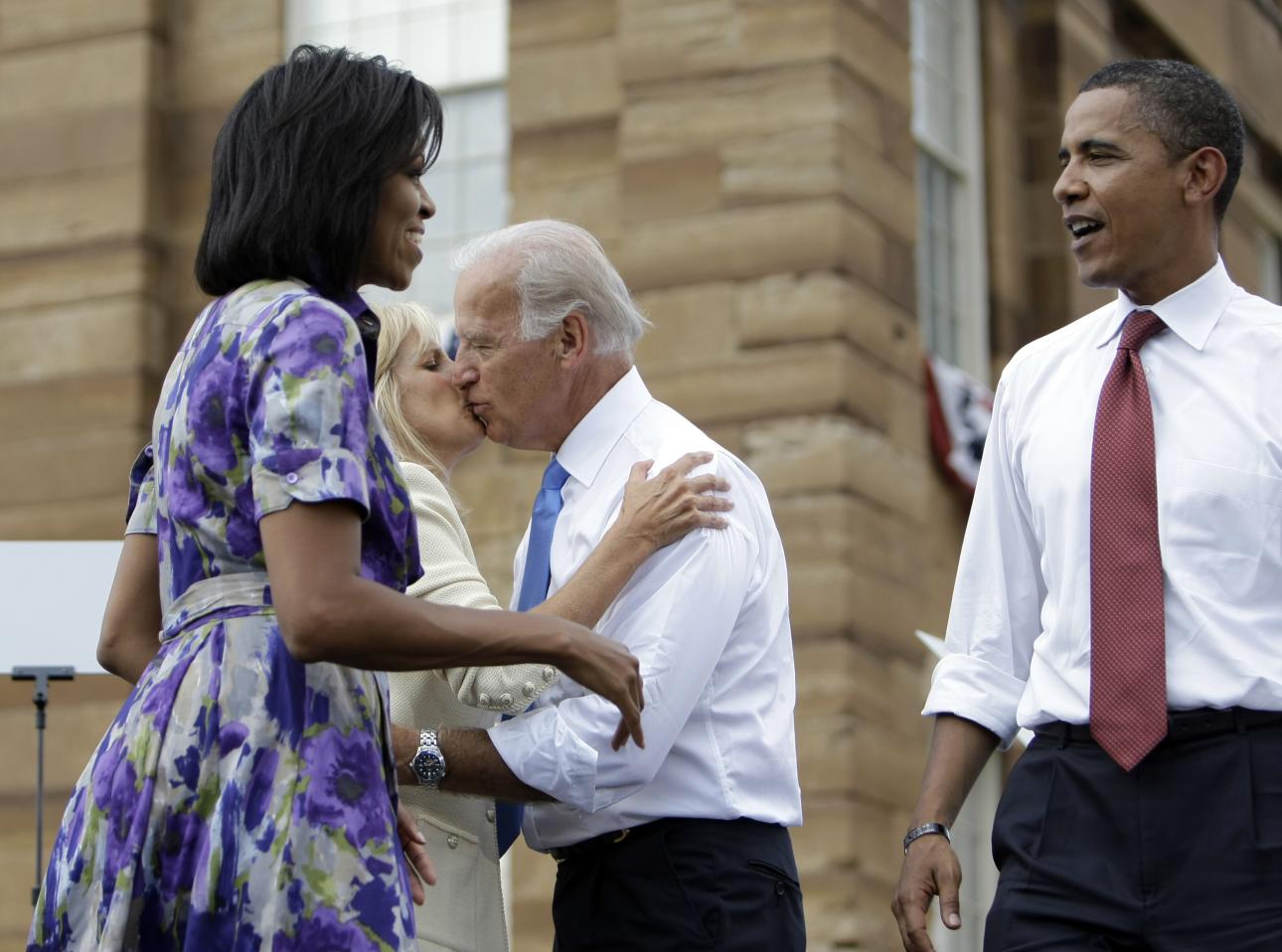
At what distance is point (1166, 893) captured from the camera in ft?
12.2

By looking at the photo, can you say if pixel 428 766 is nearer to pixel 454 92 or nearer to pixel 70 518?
pixel 70 518

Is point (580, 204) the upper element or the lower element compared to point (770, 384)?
upper

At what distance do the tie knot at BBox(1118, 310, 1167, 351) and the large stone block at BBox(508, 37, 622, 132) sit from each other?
22.1 ft

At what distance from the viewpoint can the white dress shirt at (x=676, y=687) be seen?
397cm

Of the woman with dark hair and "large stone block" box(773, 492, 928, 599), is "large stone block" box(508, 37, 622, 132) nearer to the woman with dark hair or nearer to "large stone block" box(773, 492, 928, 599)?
"large stone block" box(773, 492, 928, 599)

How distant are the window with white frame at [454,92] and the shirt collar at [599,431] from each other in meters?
6.49

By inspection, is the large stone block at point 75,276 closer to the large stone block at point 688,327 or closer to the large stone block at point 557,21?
the large stone block at point 557,21

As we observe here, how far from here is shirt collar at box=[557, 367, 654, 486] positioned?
442 centimetres

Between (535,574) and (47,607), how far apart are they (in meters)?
2.50

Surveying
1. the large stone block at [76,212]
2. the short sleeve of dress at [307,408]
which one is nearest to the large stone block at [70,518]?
the large stone block at [76,212]

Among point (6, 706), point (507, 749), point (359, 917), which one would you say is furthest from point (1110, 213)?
point (6, 706)

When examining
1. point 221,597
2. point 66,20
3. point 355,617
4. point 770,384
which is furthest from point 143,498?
point 66,20

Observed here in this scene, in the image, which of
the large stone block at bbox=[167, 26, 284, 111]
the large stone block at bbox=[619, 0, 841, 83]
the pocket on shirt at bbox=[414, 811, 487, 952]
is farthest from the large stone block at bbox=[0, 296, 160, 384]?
the pocket on shirt at bbox=[414, 811, 487, 952]

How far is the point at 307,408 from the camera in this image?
3088mm
